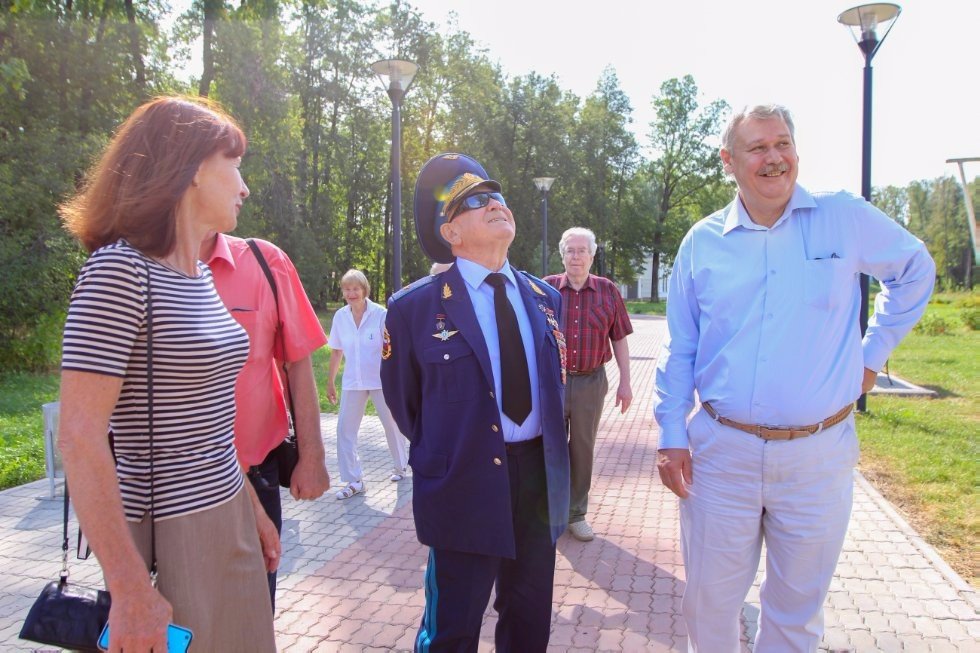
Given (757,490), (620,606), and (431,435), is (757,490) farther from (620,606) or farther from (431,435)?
(620,606)

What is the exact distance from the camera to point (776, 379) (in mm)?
2389

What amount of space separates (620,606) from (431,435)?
7.00ft

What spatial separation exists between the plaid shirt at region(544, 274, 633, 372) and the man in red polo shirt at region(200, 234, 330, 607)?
105 inches

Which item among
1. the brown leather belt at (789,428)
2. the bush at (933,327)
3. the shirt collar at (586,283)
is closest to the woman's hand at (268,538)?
the brown leather belt at (789,428)

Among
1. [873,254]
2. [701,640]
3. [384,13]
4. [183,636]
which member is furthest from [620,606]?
[384,13]

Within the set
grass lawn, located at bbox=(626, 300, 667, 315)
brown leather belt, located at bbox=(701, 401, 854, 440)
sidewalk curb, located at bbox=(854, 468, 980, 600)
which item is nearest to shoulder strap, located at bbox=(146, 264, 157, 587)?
brown leather belt, located at bbox=(701, 401, 854, 440)

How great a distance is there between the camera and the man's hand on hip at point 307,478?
2.47 meters

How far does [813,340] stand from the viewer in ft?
7.84

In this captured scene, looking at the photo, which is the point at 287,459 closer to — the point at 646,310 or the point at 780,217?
the point at 780,217

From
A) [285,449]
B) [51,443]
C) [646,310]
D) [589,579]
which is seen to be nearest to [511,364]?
[285,449]

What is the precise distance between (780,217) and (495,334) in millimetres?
1160

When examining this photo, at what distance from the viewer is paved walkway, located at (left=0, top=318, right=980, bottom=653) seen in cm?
351

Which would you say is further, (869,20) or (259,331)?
(869,20)

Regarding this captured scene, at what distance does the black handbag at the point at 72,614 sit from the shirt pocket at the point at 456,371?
98 cm
